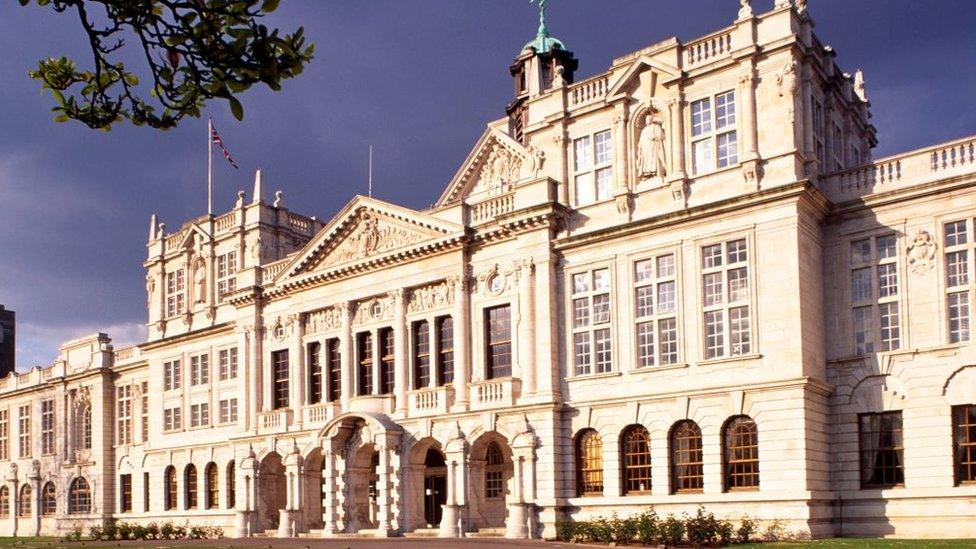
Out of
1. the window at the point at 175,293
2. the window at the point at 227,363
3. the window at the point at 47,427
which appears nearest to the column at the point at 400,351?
the window at the point at 227,363

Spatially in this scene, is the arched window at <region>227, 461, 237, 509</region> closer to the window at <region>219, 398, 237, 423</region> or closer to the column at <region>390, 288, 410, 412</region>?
the window at <region>219, 398, 237, 423</region>

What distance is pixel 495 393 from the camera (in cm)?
4475

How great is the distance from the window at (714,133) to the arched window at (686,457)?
9.01 metres

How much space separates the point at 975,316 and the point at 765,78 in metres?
10.3

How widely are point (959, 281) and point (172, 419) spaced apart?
42.4m

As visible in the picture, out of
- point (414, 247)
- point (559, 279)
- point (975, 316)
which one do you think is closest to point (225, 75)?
point (975, 316)

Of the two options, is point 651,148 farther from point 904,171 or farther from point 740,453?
point 740,453

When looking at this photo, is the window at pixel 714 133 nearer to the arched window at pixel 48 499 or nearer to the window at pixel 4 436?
the arched window at pixel 48 499

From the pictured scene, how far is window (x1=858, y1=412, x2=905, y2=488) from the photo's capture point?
36.9 meters

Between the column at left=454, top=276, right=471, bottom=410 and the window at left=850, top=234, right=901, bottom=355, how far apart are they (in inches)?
603

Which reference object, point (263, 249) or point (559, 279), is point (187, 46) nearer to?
point (559, 279)

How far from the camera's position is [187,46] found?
7996 millimetres

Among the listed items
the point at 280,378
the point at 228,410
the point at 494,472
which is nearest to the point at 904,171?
the point at 494,472

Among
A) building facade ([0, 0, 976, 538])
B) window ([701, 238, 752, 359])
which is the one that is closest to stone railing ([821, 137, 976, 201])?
building facade ([0, 0, 976, 538])
